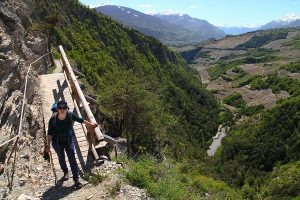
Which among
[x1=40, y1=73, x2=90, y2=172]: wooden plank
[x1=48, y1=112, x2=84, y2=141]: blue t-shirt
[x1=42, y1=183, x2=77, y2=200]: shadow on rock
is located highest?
[x1=48, y1=112, x2=84, y2=141]: blue t-shirt

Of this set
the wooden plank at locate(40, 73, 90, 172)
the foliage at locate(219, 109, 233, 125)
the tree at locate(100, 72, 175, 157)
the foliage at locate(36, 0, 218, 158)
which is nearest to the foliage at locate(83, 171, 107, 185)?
the wooden plank at locate(40, 73, 90, 172)

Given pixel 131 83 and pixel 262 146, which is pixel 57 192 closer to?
pixel 131 83

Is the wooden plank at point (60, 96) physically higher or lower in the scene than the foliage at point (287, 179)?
higher

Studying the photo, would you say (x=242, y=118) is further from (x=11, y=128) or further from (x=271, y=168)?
(x=11, y=128)

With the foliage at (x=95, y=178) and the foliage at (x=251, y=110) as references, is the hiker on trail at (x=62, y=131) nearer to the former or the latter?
the foliage at (x=95, y=178)

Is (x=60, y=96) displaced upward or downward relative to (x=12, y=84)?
downward

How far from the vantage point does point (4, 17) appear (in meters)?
15.9

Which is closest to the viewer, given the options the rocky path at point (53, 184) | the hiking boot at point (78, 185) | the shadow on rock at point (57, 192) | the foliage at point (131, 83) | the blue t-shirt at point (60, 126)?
the rocky path at point (53, 184)

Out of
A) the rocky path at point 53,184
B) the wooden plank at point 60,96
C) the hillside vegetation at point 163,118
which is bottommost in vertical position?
the hillside vegetation at point 163,118

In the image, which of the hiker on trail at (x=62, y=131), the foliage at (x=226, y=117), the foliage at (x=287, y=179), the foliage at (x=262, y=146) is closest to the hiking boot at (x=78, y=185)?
the hiker on trail at (x=62, y=131)

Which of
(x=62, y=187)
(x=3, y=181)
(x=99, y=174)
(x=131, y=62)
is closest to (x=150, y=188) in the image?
(x=99, y=174)

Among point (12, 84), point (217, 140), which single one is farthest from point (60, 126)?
point (217, 140)

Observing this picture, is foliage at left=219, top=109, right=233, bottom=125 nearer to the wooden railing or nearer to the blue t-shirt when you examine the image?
the wooden railing

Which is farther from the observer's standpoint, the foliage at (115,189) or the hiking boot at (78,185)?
the hiking boot at (78,185)
